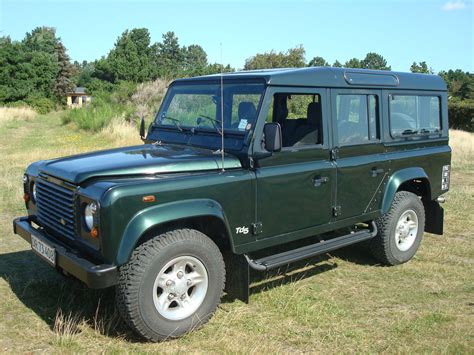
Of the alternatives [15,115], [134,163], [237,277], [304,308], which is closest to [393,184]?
[304,308]

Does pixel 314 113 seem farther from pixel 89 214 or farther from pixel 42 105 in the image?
pixel 42 105

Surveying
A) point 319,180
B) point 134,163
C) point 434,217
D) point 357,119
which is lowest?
point 434,217

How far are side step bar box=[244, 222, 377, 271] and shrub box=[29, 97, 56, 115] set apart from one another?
135ft

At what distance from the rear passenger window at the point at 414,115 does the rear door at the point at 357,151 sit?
1.04 feet

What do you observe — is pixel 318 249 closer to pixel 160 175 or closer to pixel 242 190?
pixel 242 190

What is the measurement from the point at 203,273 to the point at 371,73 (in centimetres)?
295

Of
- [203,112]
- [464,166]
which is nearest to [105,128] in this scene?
[464,166]

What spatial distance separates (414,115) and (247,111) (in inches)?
99.5

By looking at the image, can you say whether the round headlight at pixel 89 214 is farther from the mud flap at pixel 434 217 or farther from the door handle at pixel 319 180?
the mud flap at pixel 434 217

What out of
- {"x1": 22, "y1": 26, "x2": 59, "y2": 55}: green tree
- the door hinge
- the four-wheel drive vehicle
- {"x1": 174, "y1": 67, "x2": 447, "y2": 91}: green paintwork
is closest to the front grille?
the four-wheel drive vehicle

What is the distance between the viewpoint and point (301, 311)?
4301mm

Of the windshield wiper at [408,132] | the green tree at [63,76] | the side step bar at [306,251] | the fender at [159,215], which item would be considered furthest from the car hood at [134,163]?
the green tree at [63,76]

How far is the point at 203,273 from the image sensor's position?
386cm

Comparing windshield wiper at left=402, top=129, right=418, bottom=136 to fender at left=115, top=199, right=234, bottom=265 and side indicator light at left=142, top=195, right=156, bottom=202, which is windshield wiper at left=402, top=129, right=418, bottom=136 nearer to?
fender at left=115, top=199, right=234, bottom=265
